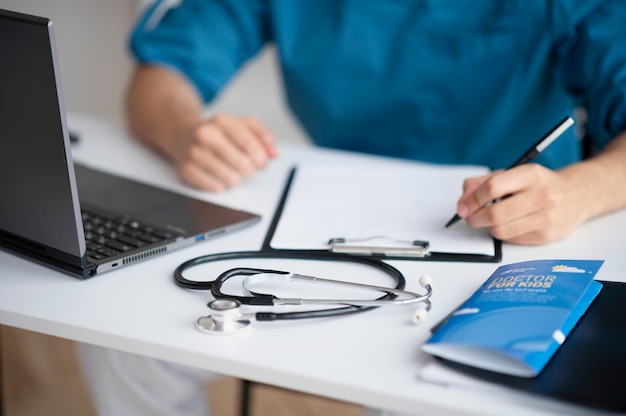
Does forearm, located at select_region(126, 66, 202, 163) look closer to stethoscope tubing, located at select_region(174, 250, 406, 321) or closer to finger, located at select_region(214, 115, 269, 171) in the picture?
finger, located at select_region(214, 115, 269, 171)

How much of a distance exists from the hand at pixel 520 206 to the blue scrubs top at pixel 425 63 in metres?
0.35

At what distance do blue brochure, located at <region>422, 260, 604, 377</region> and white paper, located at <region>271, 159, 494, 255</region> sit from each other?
0.41ft

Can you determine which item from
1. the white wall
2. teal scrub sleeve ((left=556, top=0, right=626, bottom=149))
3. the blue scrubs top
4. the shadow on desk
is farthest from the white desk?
the white wall

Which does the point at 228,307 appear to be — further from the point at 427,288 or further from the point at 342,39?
the point at 342,39

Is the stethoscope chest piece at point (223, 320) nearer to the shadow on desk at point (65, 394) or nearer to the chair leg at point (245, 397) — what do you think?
the chair leg at point (245, 397)

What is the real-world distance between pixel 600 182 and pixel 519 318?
372mm

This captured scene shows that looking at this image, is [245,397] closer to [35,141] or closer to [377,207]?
[377,207]

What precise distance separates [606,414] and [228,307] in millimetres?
320

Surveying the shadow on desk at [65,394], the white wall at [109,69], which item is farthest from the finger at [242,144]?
the white wall at [109,69]

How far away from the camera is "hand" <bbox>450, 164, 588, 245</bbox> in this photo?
2.69 ft

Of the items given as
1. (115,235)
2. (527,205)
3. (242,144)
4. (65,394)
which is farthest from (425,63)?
(65,394)

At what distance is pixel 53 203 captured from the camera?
0.71m

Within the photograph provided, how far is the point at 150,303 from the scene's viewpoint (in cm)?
71

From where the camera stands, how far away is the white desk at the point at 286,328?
0.57 metres
